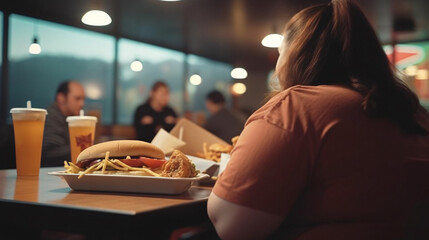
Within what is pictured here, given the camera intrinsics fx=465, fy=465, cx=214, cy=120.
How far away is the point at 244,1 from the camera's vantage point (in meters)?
6.20

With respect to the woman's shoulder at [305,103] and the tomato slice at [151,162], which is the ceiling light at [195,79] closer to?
the tomato slice at [151,162]

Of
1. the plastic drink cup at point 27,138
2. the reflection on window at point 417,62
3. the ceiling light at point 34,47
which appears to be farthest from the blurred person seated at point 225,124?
the reflection on window at point 417,62

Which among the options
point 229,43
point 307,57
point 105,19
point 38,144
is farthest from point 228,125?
point 229,43

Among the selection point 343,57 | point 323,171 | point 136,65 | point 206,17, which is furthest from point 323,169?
point 136,65

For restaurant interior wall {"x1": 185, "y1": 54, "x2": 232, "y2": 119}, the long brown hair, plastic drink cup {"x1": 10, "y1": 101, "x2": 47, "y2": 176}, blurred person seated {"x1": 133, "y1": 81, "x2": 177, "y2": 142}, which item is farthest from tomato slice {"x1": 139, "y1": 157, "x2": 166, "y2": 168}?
restaurant interior wall {"x1": 185, "y1": 54, "x2": 232, "y2": 119}

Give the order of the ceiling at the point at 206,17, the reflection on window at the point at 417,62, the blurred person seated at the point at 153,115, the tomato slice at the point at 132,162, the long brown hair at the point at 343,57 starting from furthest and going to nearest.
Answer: the reflection on window at the point at 417,62 < the blurred person seated at the point at 153,115 < the ceiling at the point at 206,17 < the tomato slice at the point at 132,162 < the long brown hair at the point at 343,57

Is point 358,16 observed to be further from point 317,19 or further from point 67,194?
point 67,194

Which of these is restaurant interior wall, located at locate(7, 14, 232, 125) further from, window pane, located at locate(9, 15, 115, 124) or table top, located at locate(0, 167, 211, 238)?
table top, located at locate(0, 167, 211, 238)

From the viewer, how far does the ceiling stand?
6180 mm

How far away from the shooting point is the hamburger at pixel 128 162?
1.23m

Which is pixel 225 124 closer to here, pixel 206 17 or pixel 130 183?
pixel 206 17

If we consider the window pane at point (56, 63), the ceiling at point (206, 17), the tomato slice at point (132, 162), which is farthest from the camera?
the ceiling at point (206, 17)

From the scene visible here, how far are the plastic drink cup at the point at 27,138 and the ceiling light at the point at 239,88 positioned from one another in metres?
9.53

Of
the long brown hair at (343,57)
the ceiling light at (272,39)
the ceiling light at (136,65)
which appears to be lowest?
the long brown hair at (343,57)
